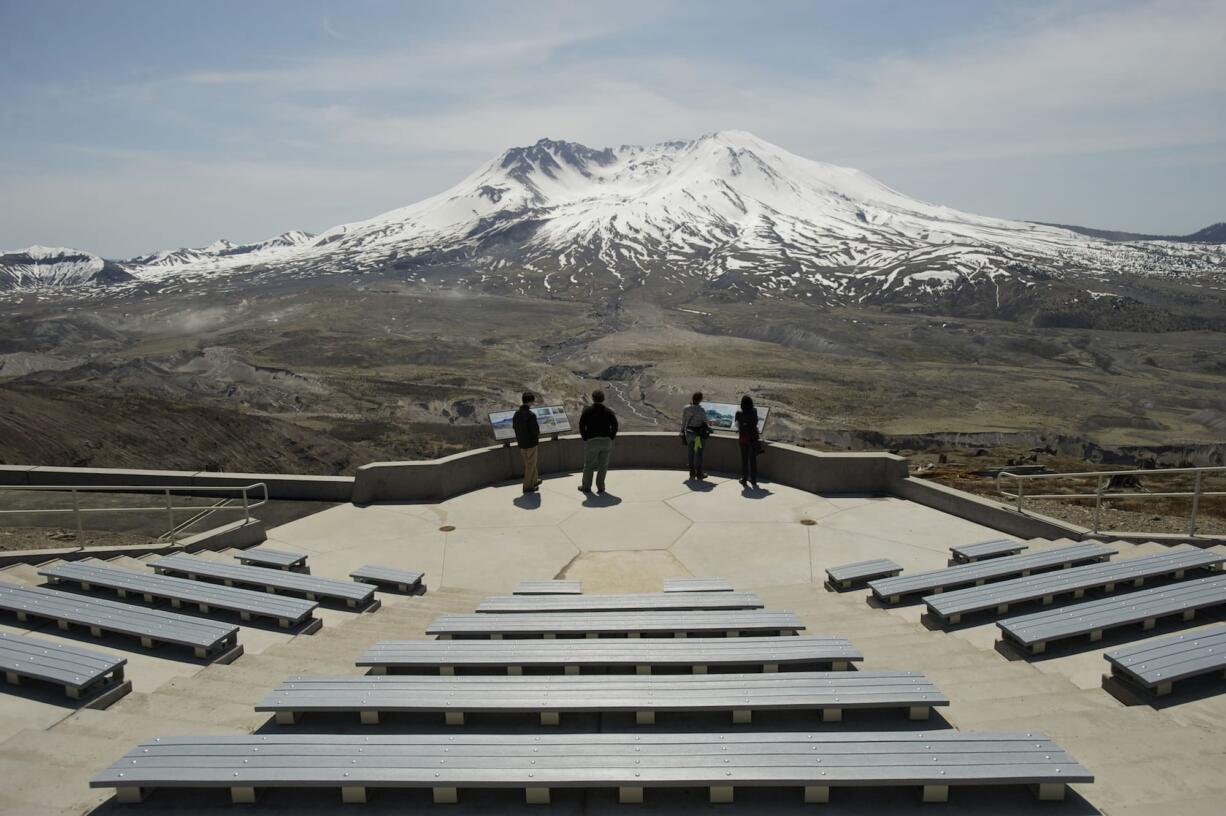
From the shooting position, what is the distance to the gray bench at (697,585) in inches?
300

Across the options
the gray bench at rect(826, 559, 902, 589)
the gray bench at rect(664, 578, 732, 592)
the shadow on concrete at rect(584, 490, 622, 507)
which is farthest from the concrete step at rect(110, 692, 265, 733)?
the shadow on concrete at rect(584, 490, 622, 507)

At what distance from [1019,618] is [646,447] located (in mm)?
8087

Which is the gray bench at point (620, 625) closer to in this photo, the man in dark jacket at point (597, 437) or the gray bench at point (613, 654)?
the gray bench at point (613, 654)

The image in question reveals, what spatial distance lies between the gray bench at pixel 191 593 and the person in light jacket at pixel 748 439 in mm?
6984

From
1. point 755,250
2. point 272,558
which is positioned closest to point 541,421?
point 272,558

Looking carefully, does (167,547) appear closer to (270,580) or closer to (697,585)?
(270,580)

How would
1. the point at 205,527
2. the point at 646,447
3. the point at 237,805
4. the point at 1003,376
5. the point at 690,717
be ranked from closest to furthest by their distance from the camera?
the point at 237,805 < the point at 690,717 < the point at 205,527 < the point at 646,447 < the point at 1003,376

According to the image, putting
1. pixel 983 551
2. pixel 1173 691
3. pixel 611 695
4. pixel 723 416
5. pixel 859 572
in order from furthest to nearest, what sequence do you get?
pixel 723 416, pixel 983 551, pixel 859 572, pixel 1173 691, pixel 611 695

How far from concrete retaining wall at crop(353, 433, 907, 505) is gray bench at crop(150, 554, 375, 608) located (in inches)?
147

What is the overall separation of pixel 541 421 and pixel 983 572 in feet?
24.9

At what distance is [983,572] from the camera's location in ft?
24.5

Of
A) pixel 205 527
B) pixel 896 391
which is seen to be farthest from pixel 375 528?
pixel 896 391

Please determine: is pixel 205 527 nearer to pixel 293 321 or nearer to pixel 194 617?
pixel 194 617

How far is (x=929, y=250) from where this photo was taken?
122438 mm
